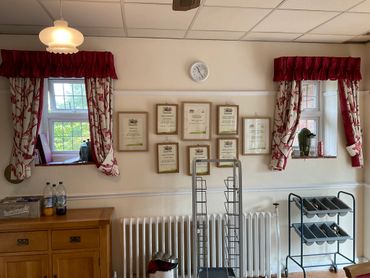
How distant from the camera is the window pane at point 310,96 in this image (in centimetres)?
340

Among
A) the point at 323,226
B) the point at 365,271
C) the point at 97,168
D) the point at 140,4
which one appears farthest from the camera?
the point at 323,226

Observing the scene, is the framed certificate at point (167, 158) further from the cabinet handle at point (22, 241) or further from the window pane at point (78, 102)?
the cabinet handle at point (22, 241)

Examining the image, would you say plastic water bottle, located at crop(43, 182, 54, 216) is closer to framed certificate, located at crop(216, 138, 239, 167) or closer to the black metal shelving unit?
framed certificate, located at crop(216, 138, 239, 167)

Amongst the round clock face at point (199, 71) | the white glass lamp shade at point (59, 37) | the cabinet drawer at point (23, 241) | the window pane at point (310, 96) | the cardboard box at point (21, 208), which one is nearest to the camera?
the white glass lamp shade at point (59, 37)

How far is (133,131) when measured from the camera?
2945mm

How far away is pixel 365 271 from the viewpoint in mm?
1596

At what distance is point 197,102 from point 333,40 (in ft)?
5.17

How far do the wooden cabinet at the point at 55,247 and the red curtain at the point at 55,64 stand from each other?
4.18ft

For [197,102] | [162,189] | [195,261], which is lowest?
[195,261]

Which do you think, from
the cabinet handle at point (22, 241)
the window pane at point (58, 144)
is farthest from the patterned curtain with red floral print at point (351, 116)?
the cabinet handle at point (22, 241)

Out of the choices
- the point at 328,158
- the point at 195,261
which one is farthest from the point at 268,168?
the point at 195,261

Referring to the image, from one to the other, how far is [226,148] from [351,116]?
4.46 ft

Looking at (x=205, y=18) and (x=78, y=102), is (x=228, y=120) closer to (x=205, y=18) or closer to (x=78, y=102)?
(x=205, y=18)

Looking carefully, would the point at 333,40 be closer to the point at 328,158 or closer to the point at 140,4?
the point at 328,158
